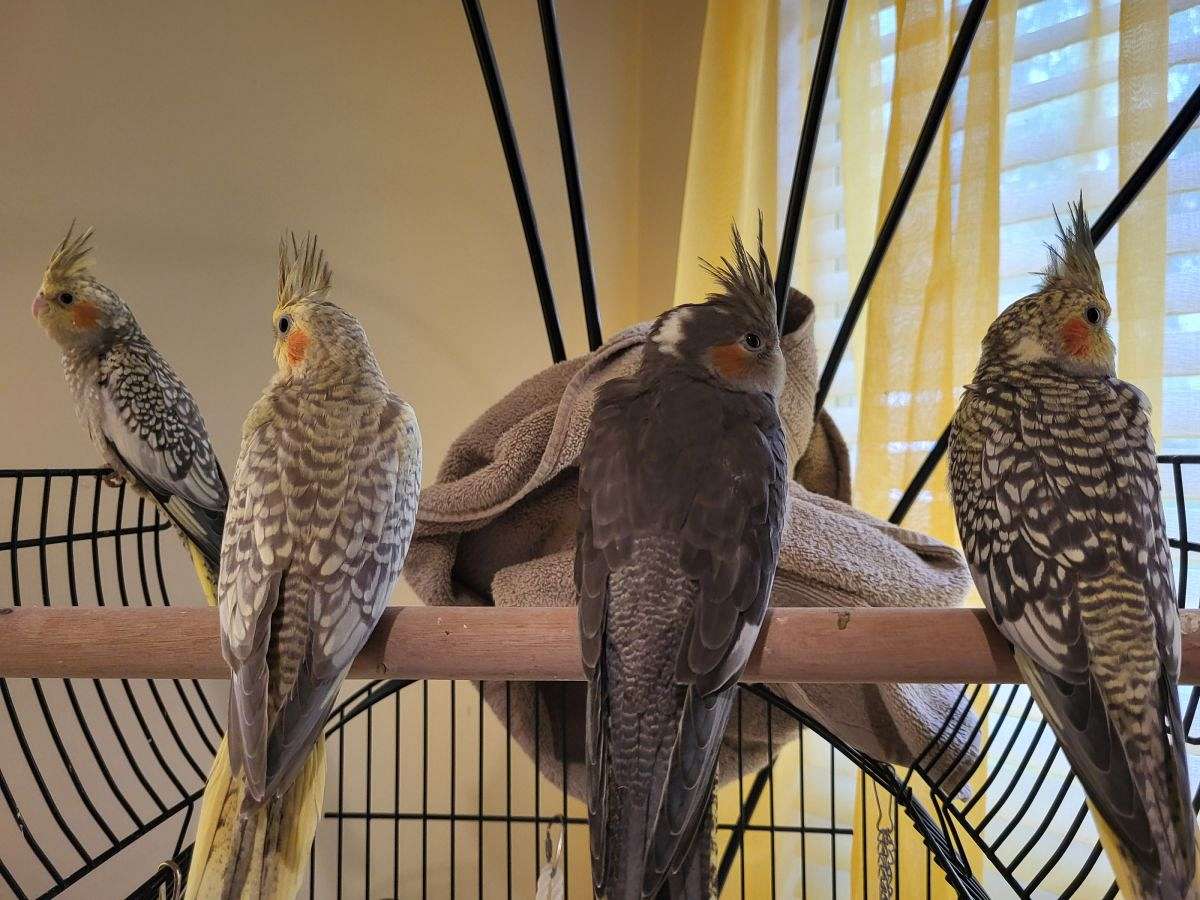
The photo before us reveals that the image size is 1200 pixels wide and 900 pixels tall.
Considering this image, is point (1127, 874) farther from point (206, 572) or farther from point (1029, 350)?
point (206, 572)

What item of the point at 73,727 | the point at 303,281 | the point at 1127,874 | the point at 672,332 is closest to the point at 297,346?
the point at 303,281

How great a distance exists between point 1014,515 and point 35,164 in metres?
1.29

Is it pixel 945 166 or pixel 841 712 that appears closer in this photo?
pixel 841 712

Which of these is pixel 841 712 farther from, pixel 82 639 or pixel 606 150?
pixel 606 150

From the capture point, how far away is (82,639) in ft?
2.19

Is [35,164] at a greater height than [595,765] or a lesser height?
greater

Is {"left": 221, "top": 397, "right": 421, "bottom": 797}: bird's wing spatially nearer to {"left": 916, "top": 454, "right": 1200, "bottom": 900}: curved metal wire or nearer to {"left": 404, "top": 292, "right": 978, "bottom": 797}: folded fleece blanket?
{"left": 404, "top": 292, "right": 978, "bottom": 797}: folded fleece blanket

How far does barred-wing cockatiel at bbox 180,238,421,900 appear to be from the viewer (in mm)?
577

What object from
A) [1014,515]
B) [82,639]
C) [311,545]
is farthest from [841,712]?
[82,639]

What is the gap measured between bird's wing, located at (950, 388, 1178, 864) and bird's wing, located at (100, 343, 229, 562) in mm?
675

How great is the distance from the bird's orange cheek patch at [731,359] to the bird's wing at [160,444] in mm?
501

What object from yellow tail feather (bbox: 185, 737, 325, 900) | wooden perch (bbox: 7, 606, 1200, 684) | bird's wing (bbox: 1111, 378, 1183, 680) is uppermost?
bird's wing (bbox: 1111, 378, 1183, 680)

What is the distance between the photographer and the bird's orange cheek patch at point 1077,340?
640 millimetres

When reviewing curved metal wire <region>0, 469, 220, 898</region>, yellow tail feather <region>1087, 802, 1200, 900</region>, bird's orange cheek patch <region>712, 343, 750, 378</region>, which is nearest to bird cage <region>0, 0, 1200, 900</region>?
curved metal wire <region>0, 469, 220, 898</region>
